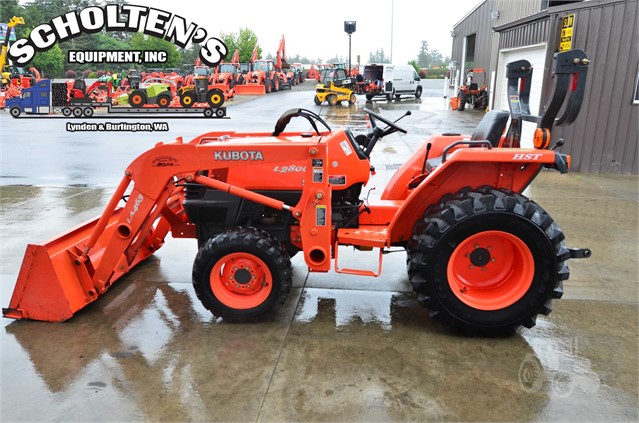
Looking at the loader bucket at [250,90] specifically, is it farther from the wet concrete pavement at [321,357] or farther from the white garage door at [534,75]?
the wet concrete pavement at [321,357]

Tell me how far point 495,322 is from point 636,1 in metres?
7.09

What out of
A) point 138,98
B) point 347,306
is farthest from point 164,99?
point 347,306

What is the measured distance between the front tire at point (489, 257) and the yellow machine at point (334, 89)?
20607 mm

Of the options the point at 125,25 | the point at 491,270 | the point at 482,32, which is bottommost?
the point at 491,270

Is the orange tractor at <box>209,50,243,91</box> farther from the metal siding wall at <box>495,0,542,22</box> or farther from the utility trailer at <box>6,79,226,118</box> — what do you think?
the metal siding wall at <box>495,0,542,22</box>

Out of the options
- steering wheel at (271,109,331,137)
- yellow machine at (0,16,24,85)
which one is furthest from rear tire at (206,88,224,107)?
steering wheel at (271,109,331,137)

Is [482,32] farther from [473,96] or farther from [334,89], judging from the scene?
[334,89]

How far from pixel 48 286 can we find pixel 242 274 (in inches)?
53.2

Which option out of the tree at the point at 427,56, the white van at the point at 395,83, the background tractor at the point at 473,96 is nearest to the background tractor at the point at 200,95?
the white van at the point at 395,83

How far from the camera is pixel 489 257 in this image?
3.34m

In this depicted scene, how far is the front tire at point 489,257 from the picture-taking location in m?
3.12

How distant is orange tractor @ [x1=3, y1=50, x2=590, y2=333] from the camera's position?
3148mm

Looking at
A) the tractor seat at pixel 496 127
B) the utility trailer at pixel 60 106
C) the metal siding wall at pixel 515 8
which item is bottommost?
the utility trailer at pixel 60 106

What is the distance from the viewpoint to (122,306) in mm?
3752
